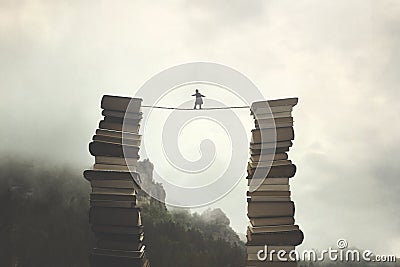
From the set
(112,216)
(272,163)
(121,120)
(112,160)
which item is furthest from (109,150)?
(272,163)

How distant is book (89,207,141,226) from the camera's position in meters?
1.81

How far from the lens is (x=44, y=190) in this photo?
249 cm

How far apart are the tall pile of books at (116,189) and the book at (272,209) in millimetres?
505

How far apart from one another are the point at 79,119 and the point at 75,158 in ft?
0.79

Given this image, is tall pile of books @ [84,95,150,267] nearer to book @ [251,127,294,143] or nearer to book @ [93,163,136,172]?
book @ [93,163,136,172]

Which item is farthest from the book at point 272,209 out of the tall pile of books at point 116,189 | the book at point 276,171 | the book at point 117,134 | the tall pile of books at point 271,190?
the book at point 117,134

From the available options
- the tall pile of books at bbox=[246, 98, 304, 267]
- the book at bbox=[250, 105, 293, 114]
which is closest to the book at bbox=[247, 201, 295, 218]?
the tall pile of books at bbox=[246, 98, 304, 267]

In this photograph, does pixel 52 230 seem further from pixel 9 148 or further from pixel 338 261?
pixel 338 261

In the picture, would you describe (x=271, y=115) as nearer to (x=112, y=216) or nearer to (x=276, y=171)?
(x=276, y=171)

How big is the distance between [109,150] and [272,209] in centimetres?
75

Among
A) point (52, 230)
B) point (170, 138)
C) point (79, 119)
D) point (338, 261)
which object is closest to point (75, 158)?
point (79, 119)

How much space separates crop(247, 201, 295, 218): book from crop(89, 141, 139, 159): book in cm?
59

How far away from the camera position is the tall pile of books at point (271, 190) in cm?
178

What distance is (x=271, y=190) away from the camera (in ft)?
5.97
